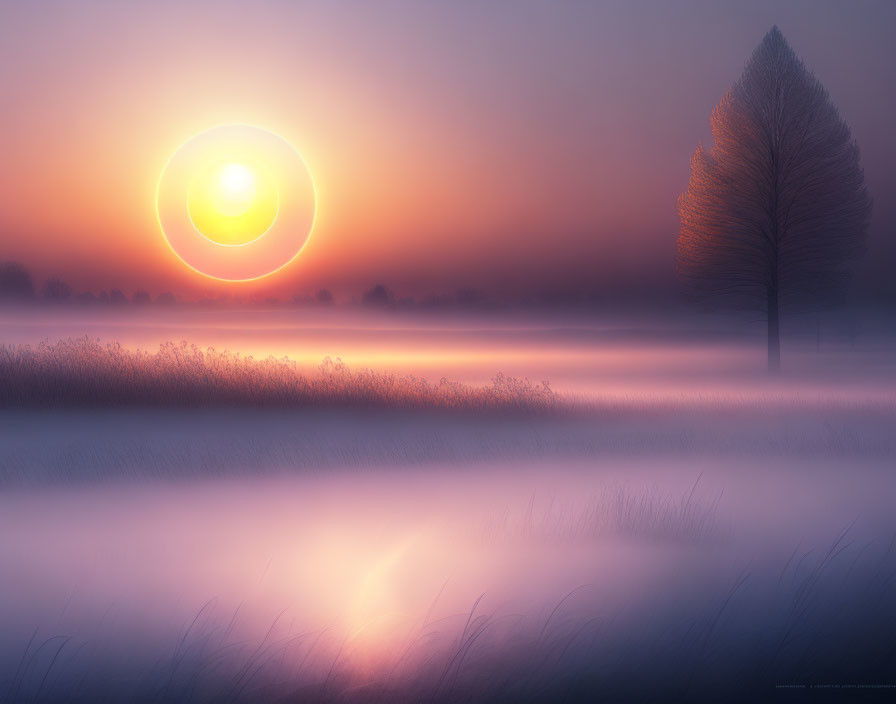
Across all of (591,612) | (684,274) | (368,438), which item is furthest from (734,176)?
(591,612)

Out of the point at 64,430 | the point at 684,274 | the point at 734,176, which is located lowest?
the point at 64,430

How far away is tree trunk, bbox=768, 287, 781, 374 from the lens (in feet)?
60.0

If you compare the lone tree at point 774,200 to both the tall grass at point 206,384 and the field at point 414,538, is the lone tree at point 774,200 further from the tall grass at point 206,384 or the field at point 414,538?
the tall grass at point 206,384

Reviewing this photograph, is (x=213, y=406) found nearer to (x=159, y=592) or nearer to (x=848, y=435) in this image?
(x=159, y=592)

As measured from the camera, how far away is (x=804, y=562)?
4.97m

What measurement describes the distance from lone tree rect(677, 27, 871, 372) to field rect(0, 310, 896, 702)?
7.20 m

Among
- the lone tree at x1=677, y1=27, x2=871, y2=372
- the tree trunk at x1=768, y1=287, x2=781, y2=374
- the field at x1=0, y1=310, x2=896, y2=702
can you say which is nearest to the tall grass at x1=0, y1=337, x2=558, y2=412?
the field at x1=0, y1=310, x2=896, y2=702

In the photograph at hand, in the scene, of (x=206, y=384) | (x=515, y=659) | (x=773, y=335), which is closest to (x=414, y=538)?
(x=515, y=659)

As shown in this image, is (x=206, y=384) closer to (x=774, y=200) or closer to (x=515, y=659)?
(x=515, y=659)

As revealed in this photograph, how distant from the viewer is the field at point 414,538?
3916mm

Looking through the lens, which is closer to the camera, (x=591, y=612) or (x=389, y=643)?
(x=389, y=643)

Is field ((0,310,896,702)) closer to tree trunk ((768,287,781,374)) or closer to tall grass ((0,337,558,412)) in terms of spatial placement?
tall grass ((0,337,558,412))

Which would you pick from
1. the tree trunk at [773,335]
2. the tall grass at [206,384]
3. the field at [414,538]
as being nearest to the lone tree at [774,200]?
the tree trunk at [773,335]

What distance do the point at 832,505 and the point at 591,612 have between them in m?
3.53
